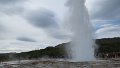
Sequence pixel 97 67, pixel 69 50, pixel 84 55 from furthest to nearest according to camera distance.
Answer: pixel 69 50, pixel 84 55, pixel 97 67

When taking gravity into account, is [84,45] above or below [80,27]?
below

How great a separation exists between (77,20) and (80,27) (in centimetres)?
110

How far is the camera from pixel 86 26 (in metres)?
36.4

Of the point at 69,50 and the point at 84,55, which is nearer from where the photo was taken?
the point at 84,55

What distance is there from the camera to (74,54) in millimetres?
34406

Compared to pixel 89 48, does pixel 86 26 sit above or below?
above

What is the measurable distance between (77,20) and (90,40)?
3.51 metres

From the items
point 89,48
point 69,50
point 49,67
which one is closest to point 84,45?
point 89,48

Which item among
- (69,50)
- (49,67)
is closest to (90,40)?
(69,50)

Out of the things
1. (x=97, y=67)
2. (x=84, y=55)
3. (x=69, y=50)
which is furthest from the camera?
(x=69, y=50)

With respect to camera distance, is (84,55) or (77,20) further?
(77,20)

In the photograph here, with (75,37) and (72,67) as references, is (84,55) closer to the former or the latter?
(75,37)

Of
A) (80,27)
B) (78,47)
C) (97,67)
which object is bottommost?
(97,67)

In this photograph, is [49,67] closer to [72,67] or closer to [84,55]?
[72,67]
